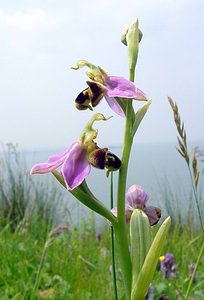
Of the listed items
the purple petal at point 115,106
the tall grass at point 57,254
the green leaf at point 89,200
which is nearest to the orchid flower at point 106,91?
the purple petal at point 115,106

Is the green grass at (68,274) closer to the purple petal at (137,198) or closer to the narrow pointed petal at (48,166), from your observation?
the purple petal at (137,198)

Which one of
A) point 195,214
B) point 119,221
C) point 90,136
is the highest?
point 90,136

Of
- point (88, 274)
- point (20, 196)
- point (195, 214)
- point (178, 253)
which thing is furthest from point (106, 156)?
point (20, 196)

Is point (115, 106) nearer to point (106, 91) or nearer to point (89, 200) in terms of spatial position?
point (106, 91)

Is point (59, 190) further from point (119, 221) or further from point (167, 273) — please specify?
point (119, 221)

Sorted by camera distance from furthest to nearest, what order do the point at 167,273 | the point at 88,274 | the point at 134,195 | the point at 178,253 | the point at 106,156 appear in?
the point at 178,253
the point at 88,274
the point at 167,273
the point at 134,195
the point at 106,156

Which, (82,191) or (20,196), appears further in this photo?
(20,196)

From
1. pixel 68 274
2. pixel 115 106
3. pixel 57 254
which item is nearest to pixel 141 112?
pixel 115 106
